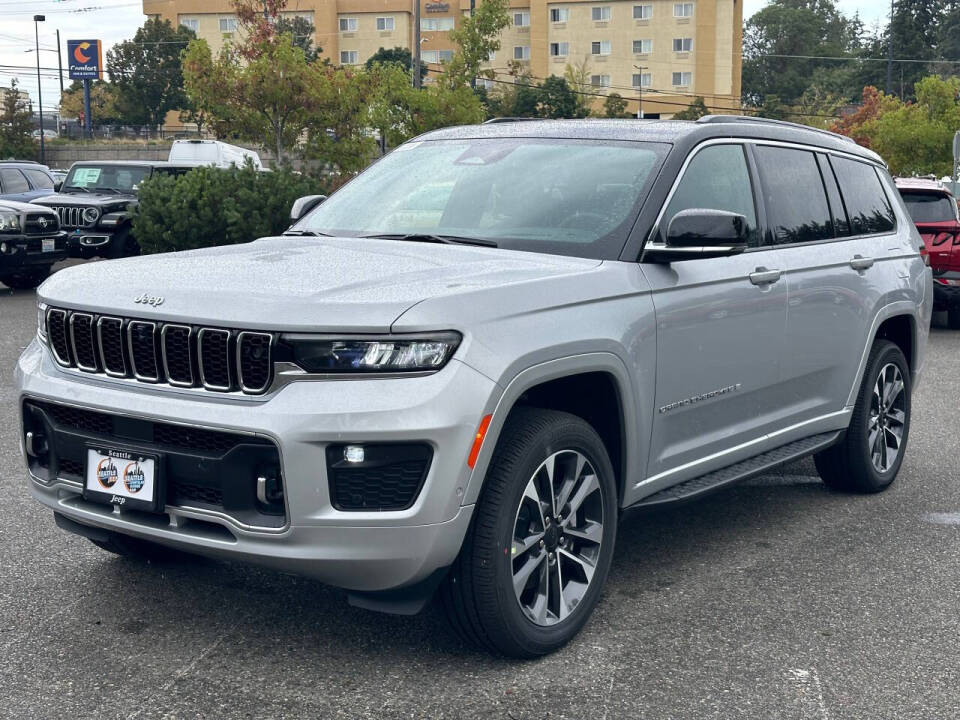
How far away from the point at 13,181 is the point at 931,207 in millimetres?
14582

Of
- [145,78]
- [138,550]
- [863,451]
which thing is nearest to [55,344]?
[138,550]

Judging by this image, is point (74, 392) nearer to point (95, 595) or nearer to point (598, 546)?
point (95, 595)

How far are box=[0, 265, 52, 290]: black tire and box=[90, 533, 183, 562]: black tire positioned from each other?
13160mm

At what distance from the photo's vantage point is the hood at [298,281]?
3486 mm

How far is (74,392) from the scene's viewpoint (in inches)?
152

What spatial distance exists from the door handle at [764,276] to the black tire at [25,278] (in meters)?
13.9

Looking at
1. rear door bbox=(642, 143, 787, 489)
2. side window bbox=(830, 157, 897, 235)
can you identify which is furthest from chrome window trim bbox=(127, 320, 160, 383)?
side window bbox=(830, 157, 897, 235)

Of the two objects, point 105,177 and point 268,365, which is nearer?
point 268,365

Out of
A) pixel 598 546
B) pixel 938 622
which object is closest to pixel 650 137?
pixel 598 546

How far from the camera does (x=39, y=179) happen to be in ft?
69.3

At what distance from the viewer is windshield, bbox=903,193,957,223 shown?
14.1m

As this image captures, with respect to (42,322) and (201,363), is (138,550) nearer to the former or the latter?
(42,322)

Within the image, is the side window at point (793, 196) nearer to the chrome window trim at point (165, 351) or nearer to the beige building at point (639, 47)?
the chrome window trim at point (165, 351)

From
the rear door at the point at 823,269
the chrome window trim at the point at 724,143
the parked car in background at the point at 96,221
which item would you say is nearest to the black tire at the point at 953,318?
the chrome window trim at the point at 724,143
